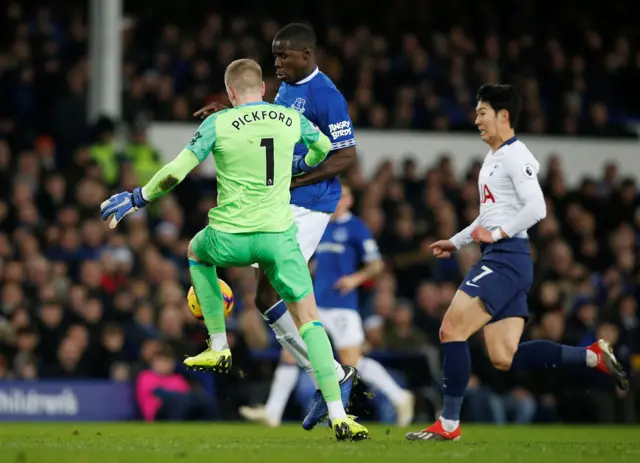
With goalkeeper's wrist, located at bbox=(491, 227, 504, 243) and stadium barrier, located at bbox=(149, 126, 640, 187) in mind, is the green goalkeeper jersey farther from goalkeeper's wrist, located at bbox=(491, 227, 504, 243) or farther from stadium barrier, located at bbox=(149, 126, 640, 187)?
stadium barrier, located at bbox=(149, 126, 640, 187)

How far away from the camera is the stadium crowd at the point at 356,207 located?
15734mm

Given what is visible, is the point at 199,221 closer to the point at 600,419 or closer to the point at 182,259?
the point at 182,259

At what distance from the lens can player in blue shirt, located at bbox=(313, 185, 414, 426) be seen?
13805 millimetres

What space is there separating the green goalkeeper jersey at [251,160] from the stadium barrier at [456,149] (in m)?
10.9

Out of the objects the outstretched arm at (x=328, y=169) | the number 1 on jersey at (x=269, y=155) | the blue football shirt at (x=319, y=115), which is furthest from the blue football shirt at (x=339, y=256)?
the number 1 on jersey at (x=269, y=155)

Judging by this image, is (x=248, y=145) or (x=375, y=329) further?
(x=375, y=329)

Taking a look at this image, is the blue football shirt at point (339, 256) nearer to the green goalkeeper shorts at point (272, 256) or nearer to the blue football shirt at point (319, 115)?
the blue football shirt at point (319, 115)

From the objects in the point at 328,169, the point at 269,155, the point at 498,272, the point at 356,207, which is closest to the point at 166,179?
the point at 269,155

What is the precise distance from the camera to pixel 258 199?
8734 mm

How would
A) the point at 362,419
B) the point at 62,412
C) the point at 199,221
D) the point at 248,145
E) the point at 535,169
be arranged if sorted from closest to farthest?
the point at 248,145 → the point at 535,169 → the point at 62,412 → the point at 362,419 → the point at 199,221

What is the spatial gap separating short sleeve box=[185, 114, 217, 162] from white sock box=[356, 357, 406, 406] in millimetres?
6324

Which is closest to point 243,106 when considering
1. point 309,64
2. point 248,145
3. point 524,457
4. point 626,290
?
point 248,145

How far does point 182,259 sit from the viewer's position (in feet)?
56.8

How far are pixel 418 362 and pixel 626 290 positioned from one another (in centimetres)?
370
